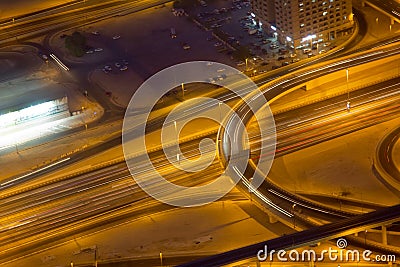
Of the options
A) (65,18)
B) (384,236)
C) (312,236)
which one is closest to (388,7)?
(65,18)

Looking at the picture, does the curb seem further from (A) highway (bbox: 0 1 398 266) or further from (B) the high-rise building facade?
(B) the high-rise building facade

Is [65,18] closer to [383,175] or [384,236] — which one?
[383,175]

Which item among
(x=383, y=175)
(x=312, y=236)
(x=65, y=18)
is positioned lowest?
(x=312, y=236)

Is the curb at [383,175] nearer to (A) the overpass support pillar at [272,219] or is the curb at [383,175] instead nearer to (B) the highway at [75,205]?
(B) the highway at [75,205]

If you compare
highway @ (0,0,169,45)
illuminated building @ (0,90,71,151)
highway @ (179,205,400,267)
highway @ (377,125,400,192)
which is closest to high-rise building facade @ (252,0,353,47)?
highway @ (0,0,169,45)

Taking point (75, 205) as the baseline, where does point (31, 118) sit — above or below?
above

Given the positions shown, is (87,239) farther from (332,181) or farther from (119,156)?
(332,181)
